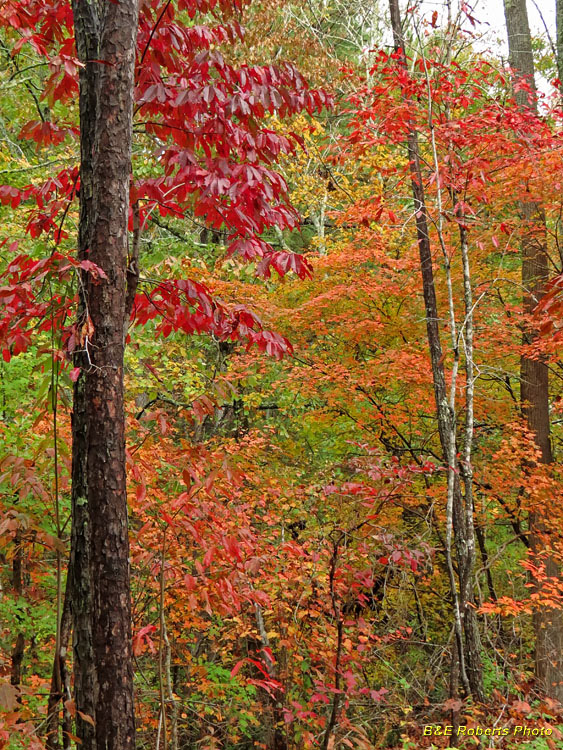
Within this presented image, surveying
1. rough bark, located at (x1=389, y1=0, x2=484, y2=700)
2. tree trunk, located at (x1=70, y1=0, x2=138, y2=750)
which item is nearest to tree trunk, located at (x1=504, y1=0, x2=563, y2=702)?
rough bark, located at (x1=389, y1=0, x2=484, y2=700)

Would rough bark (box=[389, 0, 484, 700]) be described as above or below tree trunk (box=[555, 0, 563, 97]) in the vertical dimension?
below

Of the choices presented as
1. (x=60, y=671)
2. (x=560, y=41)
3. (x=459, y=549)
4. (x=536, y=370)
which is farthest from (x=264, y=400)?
(x=60, y=671)

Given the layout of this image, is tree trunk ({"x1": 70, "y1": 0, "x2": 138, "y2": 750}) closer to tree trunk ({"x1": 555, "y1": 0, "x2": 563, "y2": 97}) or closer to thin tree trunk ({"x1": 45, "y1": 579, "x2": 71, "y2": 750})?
thin tree trunk ({"x1": 45, "y1": 579, "x2": 71, "y2": 750})

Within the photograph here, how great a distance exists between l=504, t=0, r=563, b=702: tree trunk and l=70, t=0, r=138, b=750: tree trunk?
6.53m

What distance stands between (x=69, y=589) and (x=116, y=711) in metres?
0.68

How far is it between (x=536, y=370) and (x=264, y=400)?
542cm

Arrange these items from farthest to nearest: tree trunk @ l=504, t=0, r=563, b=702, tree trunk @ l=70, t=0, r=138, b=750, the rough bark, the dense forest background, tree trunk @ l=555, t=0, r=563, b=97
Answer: tree trunk @ l=504, t=0, r=563, b=702
tree trunk @ l=555, t=0, r=563, b=97
the rough bark
the dense forest background
tree trunk @ l=70, t=0, r=138, b=750

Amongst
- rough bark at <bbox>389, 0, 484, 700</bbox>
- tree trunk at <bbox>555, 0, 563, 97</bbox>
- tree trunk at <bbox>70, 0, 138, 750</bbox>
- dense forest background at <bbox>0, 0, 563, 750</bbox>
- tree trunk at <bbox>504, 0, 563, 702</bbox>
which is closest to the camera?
tree trunk at <bbox>70, 0, 138, 750</bbox>

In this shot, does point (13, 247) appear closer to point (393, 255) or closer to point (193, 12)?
point (193, 12)

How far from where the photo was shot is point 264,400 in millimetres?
12289

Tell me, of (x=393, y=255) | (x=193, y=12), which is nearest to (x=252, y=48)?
(x=393, y=255)

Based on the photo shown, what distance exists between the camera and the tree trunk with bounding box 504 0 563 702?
314 inches

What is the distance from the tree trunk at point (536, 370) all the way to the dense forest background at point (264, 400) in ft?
0.18

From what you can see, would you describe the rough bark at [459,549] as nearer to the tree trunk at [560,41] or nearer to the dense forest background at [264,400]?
the dense forest background at [264,400]
